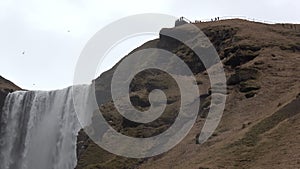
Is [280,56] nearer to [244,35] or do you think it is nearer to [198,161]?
[244,35]

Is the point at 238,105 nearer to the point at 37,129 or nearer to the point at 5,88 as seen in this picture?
the point at 37,129

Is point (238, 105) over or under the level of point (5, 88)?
under

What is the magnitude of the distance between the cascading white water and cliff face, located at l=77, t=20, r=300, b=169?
21.1 ft

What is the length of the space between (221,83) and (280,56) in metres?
8.57

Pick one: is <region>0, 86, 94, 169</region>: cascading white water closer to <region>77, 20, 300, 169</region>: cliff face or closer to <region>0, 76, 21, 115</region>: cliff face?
<region>0, 76, 21, 115</region>: cliff face

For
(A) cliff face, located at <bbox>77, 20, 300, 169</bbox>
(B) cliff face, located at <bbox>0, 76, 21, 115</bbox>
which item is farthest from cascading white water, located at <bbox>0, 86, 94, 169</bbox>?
(A) cliff face, located at <bbox>77, 20, 300, 169</bbox>

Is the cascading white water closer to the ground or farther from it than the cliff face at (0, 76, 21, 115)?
closer to the ground

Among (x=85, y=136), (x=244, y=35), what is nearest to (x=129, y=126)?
(x=85, y=136)

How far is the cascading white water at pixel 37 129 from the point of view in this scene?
6862cm

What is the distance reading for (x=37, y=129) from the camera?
74.6m

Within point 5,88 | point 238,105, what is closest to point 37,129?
point 5,88

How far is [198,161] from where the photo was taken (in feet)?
116

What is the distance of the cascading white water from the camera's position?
6862cm

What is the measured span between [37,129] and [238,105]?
3732cm
